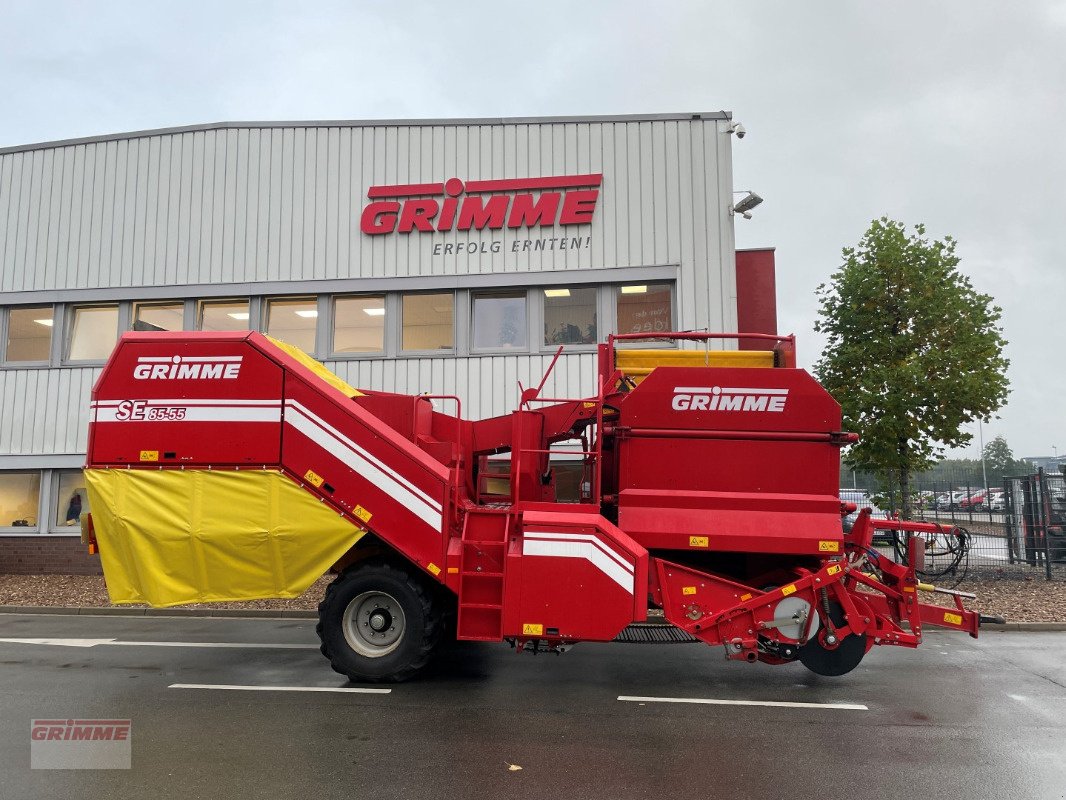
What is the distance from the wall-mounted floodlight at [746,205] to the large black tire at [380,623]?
348 inches

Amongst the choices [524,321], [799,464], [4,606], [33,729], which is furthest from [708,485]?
[4,606]

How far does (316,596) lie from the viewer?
10.8 meters

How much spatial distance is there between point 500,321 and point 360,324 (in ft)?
8.51

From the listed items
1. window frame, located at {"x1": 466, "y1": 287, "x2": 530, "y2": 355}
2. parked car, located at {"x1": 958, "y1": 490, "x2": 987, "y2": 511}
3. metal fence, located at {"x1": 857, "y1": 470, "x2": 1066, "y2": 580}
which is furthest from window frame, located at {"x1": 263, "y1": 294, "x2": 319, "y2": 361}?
parked car, located at {"x1": 958, "y1": 490, "x2": 987, "y2": 511}

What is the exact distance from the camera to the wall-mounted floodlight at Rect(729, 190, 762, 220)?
460 inches

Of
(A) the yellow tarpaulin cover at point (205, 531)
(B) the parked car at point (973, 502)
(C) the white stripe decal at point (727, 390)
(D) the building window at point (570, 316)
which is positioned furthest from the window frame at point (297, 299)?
(B) the parked car at point (973, 502)

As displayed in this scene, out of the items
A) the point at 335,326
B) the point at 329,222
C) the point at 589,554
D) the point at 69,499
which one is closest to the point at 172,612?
the point at 69,499

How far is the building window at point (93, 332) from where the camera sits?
13.1 meters

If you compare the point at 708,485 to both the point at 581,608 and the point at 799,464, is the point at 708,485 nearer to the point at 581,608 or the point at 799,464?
the point at 799,464

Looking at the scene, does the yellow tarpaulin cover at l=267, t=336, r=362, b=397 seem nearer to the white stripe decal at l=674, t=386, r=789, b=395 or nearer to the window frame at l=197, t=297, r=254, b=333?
the white stripe decal at l=674, t=386, r=789, b=395

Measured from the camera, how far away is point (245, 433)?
5.98m

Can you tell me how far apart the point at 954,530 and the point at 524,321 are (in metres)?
7.50

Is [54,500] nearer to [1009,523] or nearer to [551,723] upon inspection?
[551,723]

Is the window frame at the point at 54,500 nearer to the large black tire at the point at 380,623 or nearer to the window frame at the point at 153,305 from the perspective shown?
the window frame at the point at 153,305
